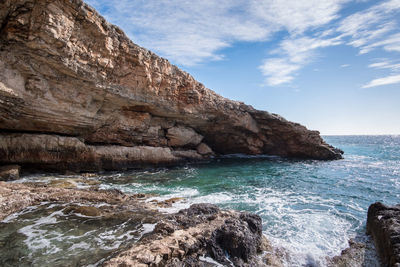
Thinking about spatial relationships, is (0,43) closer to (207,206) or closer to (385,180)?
(207,206)

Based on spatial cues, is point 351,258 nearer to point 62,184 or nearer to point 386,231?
point 386,231

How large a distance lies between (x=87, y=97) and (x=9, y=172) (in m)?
6.22

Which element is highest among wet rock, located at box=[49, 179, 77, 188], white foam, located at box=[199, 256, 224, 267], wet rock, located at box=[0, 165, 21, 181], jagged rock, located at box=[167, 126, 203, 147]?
jagged rock, located at box=[167, 126, 203, 147]

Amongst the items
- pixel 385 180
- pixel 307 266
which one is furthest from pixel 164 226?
pixel 385 180

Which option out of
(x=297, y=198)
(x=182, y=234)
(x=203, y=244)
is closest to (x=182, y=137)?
(x=297, y=198)

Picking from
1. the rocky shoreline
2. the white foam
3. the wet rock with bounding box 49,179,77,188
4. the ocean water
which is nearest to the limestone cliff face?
the ocean water

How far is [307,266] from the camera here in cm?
535

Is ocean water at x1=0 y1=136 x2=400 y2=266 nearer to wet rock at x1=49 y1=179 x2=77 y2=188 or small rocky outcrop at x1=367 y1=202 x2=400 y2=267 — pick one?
small rocky outcrop at x1=367 y1=202 x2=400 y2=267

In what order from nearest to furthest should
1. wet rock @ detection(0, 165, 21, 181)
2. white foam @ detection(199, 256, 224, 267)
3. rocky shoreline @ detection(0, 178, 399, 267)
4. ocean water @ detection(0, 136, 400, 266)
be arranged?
rocky shoreline @ detection(0, 178, 399, 267), white foam @ detection(199, 256, 224, 267), ocean water @ detection(0, 136, 400, 266), wet rock @ detection(0, 165, 21, 181)

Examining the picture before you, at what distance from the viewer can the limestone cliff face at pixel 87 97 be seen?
35.3 ft

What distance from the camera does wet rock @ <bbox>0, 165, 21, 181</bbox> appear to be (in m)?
11.4

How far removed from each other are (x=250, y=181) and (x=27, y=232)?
41.0 feet

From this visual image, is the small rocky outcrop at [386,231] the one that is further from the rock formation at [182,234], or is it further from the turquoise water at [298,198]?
the rock formation at [182,234]

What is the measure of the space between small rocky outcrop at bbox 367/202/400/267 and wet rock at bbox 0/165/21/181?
16.4 m
